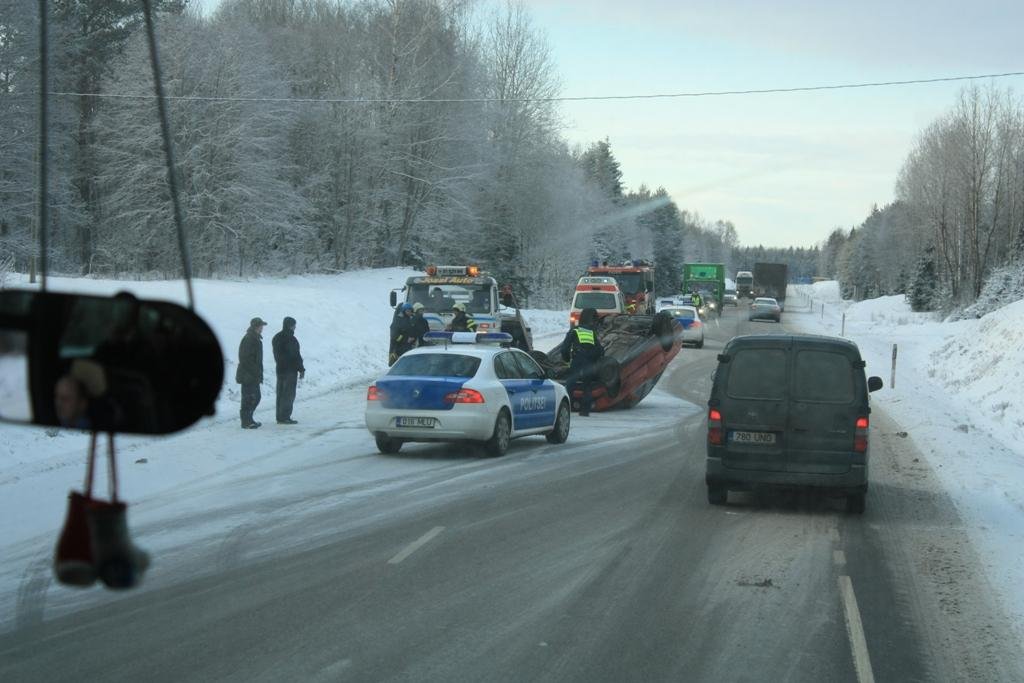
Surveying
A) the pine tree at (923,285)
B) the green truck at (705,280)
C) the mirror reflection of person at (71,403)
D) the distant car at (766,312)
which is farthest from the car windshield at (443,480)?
the pine tree at (923,285)

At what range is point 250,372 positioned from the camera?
63.7 feet

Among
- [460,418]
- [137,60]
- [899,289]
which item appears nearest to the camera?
[460,418]

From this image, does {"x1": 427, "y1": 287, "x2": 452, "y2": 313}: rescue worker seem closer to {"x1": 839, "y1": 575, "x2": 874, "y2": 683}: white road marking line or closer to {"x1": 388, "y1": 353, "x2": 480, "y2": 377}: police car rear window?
{"x1": 388, "y1": 353, "x2": 480, "y2": 377}: police car rear window

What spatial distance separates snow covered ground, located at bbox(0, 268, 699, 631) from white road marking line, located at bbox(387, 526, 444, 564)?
5.96ft

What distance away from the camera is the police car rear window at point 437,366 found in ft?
55.6

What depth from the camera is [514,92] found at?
67.1 metres

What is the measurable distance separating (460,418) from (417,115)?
44.0 meters

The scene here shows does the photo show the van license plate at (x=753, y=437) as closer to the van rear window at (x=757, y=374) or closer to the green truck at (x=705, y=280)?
the van rear window at (x=757, y=374)

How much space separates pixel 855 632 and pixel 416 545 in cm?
418

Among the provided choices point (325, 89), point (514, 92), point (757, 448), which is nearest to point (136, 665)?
point (757, 448)

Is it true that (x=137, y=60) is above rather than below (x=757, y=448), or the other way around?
above

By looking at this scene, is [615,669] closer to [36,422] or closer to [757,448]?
[36,422]

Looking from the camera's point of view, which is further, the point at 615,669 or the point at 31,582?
the point at 31,582

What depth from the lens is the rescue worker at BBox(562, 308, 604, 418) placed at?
76.1ft
